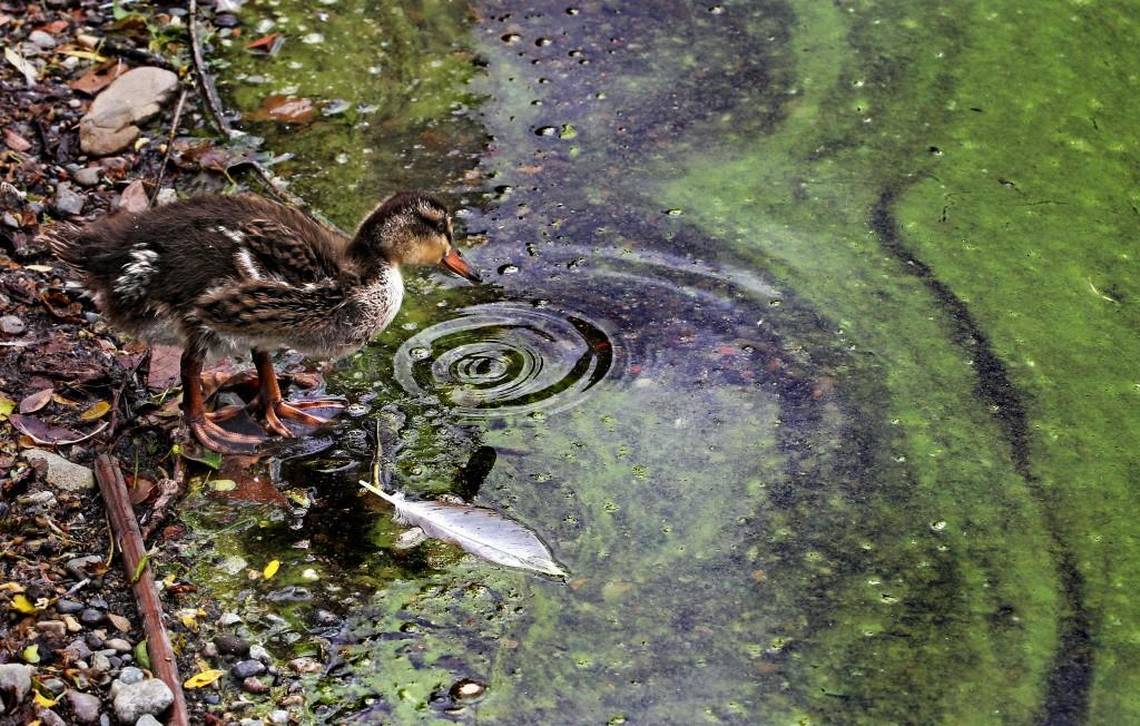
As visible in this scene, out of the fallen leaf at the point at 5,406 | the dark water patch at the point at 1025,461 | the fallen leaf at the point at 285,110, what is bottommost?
the fallen leaf at the point at 5,406

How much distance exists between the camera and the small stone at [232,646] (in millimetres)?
3926

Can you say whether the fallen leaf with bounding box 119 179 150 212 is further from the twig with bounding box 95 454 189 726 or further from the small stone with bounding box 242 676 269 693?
the small stone with bounding box 242 676 269 693

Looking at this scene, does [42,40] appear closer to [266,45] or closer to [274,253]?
[266,45]

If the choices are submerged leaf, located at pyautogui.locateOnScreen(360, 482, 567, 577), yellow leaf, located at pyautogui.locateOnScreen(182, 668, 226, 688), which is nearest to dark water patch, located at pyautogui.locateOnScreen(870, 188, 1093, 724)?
submerged leaf, located at pyautogui.locateOnScreen(360, 482, 567, 577)

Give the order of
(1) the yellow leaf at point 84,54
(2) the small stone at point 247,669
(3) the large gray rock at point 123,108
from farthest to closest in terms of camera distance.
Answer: (1) the yellow leaf at point 84,54, (3) the large gray rock at point 123,108, (2) the small stone at point 247,669

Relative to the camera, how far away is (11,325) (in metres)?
5.03

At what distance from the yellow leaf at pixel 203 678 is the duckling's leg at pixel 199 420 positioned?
0.97m

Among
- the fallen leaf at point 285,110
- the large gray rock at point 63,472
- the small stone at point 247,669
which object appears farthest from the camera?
the fallen leaf at point 285,110

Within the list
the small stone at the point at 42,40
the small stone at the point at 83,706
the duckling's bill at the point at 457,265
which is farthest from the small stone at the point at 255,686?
the small stone at the point at 42,40

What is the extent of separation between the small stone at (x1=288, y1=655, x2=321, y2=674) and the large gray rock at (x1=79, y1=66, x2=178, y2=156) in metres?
3.00

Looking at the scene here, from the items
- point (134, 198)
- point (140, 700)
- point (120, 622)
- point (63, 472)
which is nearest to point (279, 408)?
point (63, 472)

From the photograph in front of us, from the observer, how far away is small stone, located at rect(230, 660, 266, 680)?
3.85 m

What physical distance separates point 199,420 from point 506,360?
1.08m

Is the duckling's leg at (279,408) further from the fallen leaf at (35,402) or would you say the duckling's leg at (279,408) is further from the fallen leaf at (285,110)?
the fallen leaf at (285,110)
